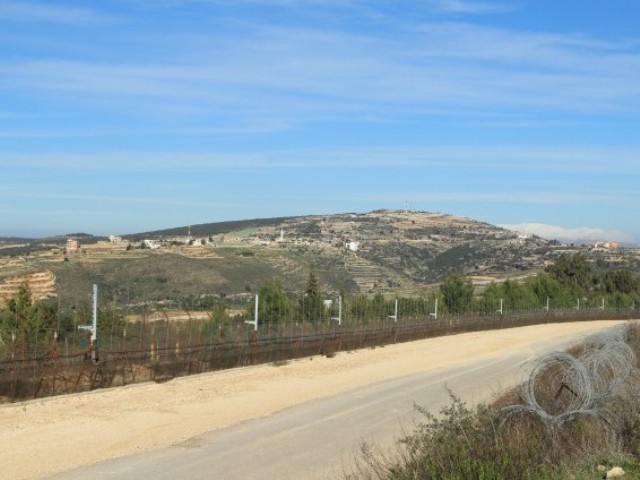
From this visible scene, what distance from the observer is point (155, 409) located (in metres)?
17.7

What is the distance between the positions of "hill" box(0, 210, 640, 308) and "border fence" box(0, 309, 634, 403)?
254cm

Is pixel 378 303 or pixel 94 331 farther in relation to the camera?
pixel 378 303

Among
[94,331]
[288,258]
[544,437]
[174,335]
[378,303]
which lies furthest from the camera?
[288,258]

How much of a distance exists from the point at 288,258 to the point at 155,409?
202 ft

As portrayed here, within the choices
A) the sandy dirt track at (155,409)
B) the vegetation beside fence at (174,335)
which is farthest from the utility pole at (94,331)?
the sandy dirt track at (155,409)

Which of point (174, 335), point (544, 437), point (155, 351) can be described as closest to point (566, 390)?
point (544, 437)

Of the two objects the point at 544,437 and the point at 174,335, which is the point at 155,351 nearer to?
the point at 174,335

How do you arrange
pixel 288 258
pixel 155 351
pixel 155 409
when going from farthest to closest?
1. pixel 288 258
2. pixel 155 351
3. pixel 155 409

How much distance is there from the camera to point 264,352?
90.7ft

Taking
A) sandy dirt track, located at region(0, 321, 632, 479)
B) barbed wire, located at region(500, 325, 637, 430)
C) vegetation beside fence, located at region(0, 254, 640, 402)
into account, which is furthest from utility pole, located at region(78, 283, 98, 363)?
barbed wire, located at region(500, 325, 637, 430)

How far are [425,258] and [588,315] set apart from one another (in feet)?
148

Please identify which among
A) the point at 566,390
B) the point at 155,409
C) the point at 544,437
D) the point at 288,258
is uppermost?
the point at 288,258

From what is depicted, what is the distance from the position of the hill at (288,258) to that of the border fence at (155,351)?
8.32ft

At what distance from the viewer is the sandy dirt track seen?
1299 cm
